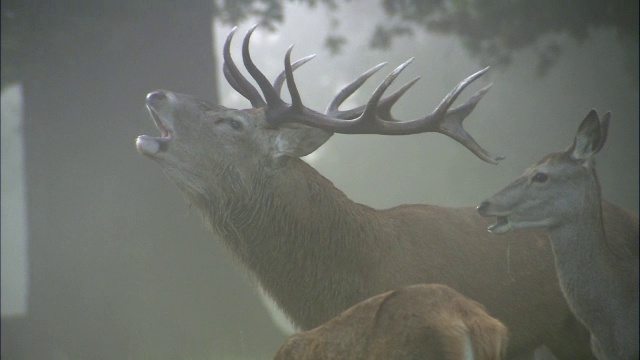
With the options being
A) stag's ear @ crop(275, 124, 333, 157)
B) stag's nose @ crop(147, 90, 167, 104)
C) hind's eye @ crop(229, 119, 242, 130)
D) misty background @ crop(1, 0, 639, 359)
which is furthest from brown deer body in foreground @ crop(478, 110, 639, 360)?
stag's nose @ crop(147, 90, 167, 104)

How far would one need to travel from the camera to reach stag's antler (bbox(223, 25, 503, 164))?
225 cm

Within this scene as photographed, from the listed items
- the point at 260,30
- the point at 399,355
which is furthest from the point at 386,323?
the point at 260,30

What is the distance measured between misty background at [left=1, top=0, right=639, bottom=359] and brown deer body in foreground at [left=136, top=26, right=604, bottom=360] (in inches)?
6.7

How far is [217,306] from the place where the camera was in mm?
2525

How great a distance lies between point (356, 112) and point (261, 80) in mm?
380

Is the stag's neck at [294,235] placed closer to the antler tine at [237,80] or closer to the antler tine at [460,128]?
the antler tine at [237,80]

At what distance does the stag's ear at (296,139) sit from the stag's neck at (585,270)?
874mm

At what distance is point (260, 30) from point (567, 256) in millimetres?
1449

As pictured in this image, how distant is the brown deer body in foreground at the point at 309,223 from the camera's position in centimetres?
225

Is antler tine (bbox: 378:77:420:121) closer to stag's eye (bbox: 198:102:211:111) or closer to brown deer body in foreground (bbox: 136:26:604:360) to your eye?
brown deer body in foreground (bbox: 136:26:604:360)

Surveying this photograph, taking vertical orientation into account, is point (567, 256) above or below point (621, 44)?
below

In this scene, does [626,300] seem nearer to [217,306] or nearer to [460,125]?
[460,125]

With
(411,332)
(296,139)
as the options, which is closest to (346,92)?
(296,139)

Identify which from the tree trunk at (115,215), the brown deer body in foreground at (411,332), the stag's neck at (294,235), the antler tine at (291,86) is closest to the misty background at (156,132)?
the tree trunk at (115,215)
